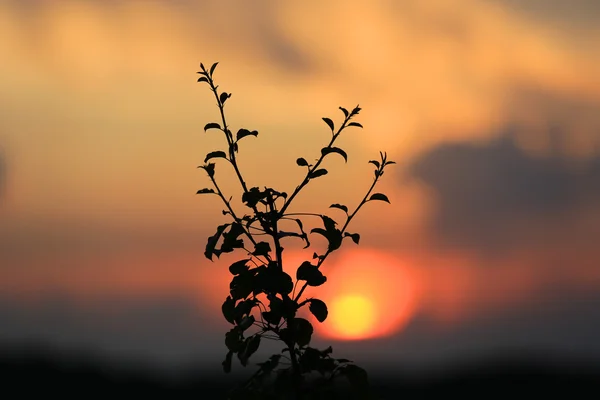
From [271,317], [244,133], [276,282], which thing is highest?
[244,133]

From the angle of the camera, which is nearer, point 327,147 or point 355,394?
point 355,394

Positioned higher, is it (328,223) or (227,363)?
(328,223)

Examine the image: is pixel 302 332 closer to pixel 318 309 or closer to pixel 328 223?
pixel 318 309

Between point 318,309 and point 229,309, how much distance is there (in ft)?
2.60

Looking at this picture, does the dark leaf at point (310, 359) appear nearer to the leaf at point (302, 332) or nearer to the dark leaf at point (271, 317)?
the leaf at point (302, 332)

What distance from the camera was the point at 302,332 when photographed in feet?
24.4

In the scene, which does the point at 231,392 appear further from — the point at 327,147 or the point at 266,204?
the point at 327,147

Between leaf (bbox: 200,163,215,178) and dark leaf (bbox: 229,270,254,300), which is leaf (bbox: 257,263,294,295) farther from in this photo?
leaf (bbox: 200,163,215,178)

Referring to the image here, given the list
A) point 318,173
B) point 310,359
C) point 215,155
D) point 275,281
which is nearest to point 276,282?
point 275,281

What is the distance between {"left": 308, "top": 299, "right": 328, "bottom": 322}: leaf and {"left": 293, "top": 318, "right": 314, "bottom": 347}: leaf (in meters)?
0.13

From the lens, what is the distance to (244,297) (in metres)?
7.47

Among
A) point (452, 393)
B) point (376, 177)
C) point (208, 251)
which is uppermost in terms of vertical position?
point (452, 393)

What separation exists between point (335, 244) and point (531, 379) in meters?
53.0

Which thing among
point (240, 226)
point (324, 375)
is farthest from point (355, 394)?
point (240, 226)
